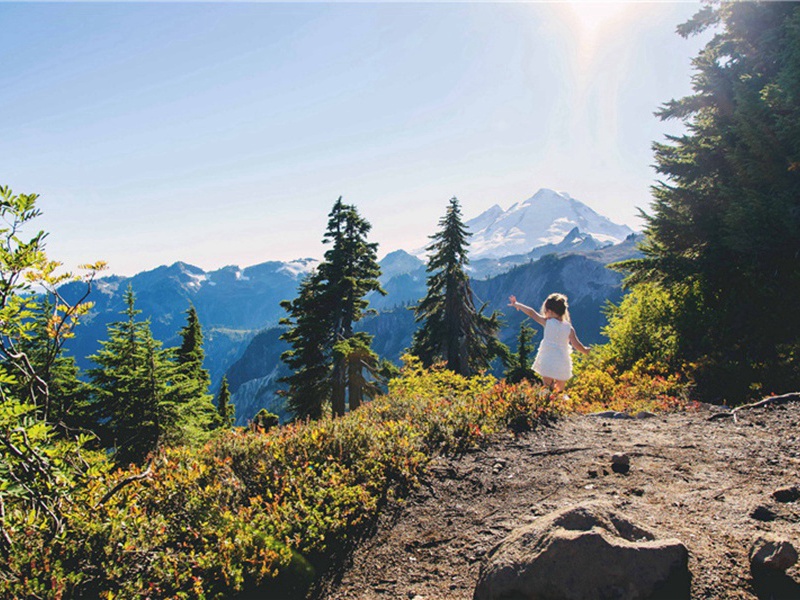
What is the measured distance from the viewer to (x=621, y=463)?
5305 millimetres

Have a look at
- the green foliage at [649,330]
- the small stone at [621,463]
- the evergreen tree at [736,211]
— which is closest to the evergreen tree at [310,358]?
the green foliage at [649,330]

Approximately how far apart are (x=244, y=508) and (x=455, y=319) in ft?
70.2

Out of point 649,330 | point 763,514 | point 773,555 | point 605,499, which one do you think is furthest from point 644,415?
point 649,330

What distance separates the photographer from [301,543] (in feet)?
15.0

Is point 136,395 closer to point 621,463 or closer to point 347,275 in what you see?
point 347,275

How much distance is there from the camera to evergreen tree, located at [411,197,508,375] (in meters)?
25.4

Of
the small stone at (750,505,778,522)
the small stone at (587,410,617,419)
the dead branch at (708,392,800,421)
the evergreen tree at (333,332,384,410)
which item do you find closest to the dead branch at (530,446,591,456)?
the small stone at (587,410,617,419)

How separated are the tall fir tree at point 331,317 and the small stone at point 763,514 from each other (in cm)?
1895

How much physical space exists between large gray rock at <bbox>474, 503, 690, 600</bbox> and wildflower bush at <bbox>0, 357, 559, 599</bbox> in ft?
6.58

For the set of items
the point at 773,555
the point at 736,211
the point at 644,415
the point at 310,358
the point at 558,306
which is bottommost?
the point at 310,358

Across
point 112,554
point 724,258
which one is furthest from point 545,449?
point 724,258

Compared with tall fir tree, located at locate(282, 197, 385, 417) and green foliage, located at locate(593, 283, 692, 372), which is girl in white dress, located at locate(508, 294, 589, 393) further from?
tall fir tree, located at locate(282, 197, 385, 417)

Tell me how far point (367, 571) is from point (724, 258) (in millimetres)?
12735

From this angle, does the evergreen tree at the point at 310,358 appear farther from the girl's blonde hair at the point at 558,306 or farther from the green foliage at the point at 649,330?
the girl's blonde hair at the point at 558,306
